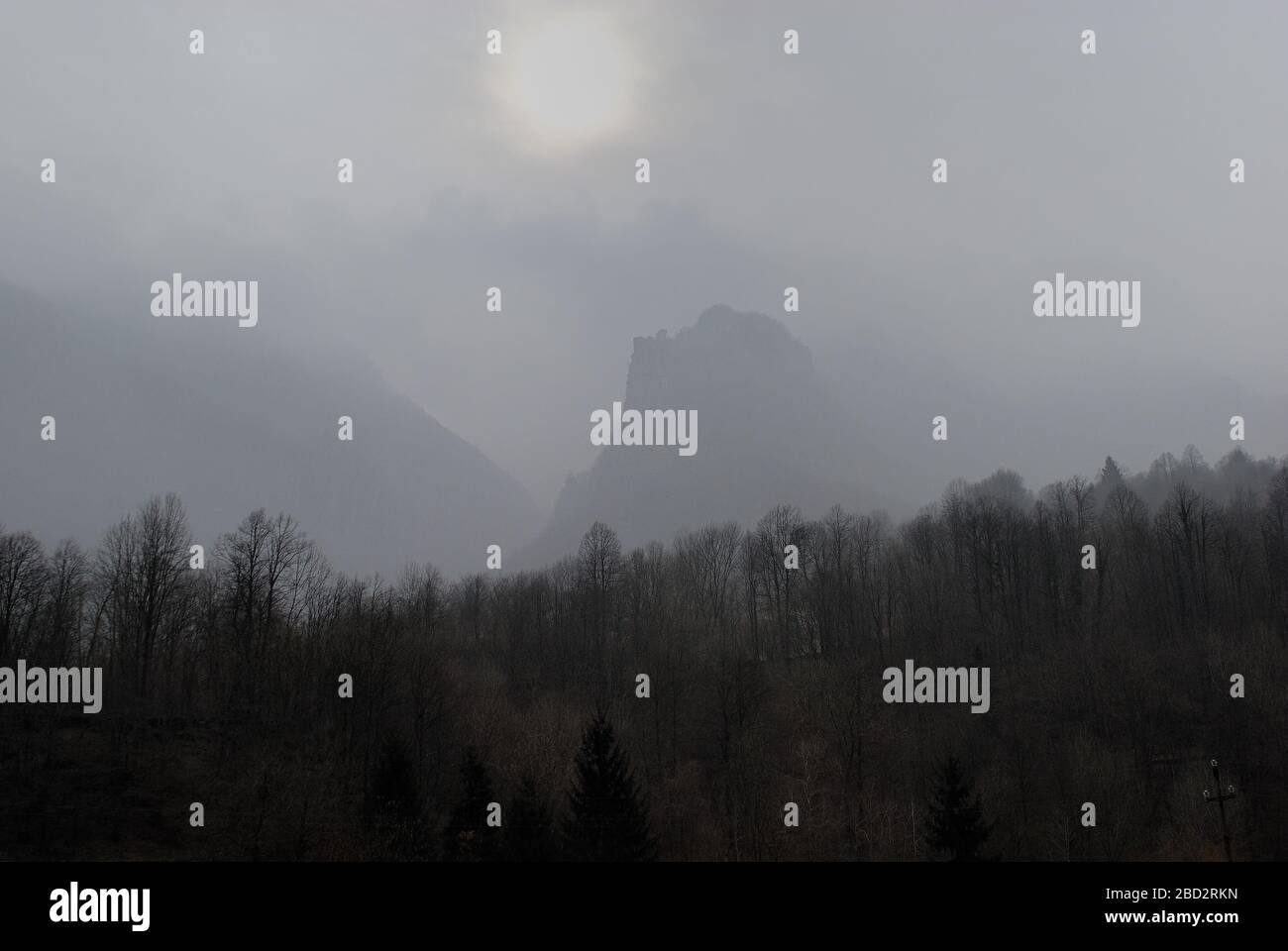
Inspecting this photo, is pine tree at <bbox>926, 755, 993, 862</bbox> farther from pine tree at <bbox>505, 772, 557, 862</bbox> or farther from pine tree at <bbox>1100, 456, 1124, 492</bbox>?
pine tree at <bbox>1100, 456, 1124, 492</bbox>

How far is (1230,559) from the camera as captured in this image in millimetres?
60219

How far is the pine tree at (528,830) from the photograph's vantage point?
98.2 ft

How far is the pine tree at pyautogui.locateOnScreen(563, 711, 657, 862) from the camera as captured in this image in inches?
1281

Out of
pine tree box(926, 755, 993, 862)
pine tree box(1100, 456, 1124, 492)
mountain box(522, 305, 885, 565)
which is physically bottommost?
pine tree box(926, 755, 993, 862)

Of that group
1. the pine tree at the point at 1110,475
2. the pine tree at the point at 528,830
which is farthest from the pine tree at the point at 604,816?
the pine tree at the point at 1110,475

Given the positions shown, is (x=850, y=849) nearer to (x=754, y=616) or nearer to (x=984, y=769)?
(x=984, y=769)

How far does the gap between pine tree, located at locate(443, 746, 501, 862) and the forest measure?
0.37 feet

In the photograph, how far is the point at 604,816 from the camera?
3284cm

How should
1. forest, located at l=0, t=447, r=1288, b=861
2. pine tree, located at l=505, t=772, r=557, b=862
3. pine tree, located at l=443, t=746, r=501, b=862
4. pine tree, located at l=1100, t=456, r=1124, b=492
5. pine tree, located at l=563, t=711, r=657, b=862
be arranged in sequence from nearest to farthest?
pine tree, located at l=505, t=772, r=557, b=862 < pine tree, located at l=443, t=746, r=501, b=862 < pine tree, located at l=563, t=711, r=657, b=862 < forest, located at l=0, t=447, r=1288, b=861 < pine tree, located at l=1100, t=456, r=1124, b=492

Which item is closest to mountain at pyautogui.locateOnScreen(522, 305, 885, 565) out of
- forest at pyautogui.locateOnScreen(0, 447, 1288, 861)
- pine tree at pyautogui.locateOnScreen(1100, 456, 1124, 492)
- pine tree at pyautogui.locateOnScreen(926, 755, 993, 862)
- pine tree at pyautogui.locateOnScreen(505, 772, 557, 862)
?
pine tree at pyautogui.locateOnScreen(1100, 456, 1124, 492)

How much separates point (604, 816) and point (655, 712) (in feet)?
64.2

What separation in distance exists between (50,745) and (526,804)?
2167cm

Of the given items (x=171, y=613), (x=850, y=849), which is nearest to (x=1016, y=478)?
(x=850, y=849)

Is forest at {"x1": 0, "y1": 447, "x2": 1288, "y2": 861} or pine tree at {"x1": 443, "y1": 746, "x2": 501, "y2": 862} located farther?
forest at {"x1": 0, "y1": 447, "x2": 1288, "y2": 861}
